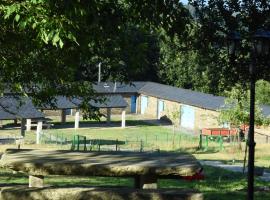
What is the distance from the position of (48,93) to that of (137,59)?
7.03 feet

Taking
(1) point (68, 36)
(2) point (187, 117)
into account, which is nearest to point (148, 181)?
(1) point (68, 36)

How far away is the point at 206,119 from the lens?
156 ft

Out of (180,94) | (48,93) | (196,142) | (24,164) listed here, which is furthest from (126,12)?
(180,94)

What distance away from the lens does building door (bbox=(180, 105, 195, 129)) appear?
4972cm

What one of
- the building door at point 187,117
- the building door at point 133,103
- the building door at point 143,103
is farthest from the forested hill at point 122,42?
the building door at point 133,103

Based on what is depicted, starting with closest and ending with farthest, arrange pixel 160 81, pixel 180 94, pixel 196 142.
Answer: pixel 196 142, pixel 180 94, pixel 160 81

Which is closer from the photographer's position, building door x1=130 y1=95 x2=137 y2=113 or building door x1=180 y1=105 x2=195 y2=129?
building door x1=180 y1=105 x2=195 y2=129

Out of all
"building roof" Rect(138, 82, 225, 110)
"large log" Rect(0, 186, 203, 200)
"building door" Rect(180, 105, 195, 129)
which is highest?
"building roof" Rect(138, 82, 225, 110)

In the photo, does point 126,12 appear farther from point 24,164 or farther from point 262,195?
point 262,195

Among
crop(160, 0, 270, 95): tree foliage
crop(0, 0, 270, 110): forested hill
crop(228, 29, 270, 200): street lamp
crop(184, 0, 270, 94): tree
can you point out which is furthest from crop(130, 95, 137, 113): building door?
crop(228, 29, 270, 200): street lamp

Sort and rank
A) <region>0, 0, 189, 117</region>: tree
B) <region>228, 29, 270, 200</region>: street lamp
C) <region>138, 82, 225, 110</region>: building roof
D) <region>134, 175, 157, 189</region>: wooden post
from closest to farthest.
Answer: <region>0, 0, 189, 117</region>: tree, <region>134, 175, 157, 189</region>: wooden post, <region>228, 29, 270, 200</region>: street lamp, <region>138, 82, 225, 110</region>: building roof

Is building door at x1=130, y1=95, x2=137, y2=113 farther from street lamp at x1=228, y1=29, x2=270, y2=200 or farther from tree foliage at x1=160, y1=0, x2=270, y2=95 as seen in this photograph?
street lamp at x1=228, y1=29, x2=270, y2=200

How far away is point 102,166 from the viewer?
6875 millimetres

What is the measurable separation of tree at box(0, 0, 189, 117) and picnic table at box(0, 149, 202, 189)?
1.61 meters
